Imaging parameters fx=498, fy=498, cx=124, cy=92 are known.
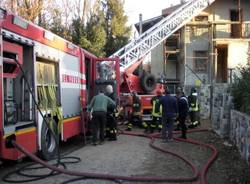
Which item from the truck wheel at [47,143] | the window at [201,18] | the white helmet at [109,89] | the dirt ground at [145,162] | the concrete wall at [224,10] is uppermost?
the concrete wall at [224,10]

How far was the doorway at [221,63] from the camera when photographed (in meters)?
36.4

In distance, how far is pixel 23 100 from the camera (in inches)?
394

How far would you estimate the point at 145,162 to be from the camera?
11047mm

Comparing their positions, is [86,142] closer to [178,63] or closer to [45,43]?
[45,43]

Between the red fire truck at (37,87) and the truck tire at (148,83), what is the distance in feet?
26.6

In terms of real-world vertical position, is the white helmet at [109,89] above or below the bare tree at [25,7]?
below

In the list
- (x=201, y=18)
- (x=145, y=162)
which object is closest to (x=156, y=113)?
(x=145, y=162)

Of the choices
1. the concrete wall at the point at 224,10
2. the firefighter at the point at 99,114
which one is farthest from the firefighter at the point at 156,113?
the concrete wall at the point at 224,10

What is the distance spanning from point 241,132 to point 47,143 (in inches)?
180

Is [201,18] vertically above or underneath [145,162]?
above

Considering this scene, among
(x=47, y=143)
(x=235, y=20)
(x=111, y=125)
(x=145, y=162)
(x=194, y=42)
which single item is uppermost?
(x=235, y=20)

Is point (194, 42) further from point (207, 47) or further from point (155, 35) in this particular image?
point (155, 35)

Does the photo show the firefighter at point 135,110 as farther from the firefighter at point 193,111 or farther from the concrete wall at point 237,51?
the concrete wall at point 237,51

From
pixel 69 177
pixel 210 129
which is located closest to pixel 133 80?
pixel 210 129
